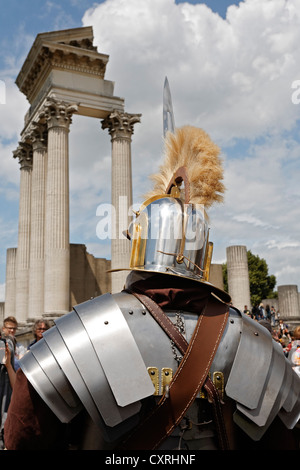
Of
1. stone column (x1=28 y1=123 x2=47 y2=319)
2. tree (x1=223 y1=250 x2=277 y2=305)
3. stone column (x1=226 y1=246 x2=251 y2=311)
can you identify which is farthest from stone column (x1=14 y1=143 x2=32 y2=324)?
tree (x1=223 y1=250 x2=277 y2=305)

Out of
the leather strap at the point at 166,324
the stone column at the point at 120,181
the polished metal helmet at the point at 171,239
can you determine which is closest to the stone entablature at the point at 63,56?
the stone column at the point at 120,181

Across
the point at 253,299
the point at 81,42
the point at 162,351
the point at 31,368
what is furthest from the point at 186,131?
the point at 253,299

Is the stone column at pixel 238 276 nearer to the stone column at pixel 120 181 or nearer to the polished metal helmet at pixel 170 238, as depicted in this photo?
the stone column at pixel 120 181

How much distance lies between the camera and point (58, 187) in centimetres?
2250

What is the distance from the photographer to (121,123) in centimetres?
2414

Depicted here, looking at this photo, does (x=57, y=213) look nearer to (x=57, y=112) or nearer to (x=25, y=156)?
(x=57, y=112)

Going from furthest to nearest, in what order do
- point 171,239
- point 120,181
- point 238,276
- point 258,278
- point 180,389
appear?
1. point 258,278
2. point 238,276
3. point 120,181
4. point 171,239
5. point 180,389

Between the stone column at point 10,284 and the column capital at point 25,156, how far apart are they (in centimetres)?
573

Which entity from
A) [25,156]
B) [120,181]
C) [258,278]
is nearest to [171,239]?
[120,181]

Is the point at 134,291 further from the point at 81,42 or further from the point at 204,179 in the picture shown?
the point at 81,42

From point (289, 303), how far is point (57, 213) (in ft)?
40.8

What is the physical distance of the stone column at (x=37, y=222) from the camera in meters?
23.2

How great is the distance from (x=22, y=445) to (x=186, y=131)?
2.03 m

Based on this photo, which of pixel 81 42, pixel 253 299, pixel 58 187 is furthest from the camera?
pixel 253 299
